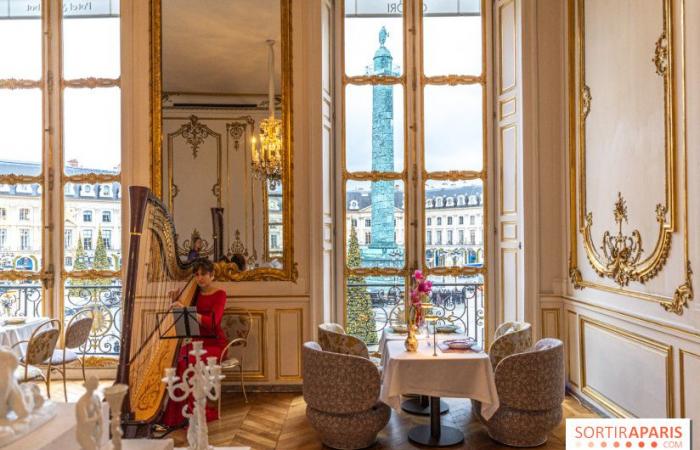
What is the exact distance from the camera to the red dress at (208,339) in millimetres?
3856

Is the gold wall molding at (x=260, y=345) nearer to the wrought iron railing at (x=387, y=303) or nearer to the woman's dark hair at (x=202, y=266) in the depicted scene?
the woman's dark hair at (x=202, y=266)

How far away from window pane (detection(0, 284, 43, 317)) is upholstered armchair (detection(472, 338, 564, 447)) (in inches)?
173

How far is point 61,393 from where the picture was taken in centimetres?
468

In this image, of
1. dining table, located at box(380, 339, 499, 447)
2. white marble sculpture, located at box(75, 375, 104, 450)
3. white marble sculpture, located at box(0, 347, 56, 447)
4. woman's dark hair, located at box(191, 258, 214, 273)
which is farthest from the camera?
woman's dark hair, located at box(191, 258, 214, 273)

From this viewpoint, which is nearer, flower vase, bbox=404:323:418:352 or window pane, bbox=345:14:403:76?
Answer: flower vase, bbox=404:323:418:352

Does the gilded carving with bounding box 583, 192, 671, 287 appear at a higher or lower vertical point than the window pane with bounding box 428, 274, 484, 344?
higher

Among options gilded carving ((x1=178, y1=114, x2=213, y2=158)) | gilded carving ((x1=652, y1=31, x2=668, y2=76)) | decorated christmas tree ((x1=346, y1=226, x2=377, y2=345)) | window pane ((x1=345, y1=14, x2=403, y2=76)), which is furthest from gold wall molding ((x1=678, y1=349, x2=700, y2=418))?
gilded carving ((x1=178, y1=114, x2=213, y2=158))

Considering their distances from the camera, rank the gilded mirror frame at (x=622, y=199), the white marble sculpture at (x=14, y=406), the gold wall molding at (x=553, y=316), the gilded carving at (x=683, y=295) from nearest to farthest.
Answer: the white marble sculpture at (x=14, y=406)
the gilded carving at (x=683, y=295)
the gilded mirror frame at (x=622, y=199)
the gold wall molding at (x=553, y=316)

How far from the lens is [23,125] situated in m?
5.24

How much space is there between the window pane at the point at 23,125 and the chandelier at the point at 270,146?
2.22 metres

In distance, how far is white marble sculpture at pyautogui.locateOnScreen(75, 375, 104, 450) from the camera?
1.69 m

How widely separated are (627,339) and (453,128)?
2.48 meters

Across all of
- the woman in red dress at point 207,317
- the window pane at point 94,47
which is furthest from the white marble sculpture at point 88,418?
the window pane at point 94,47

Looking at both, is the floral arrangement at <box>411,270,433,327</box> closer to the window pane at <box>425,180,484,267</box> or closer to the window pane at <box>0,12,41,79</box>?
the window pane at <box>425,180,484,267</box>
